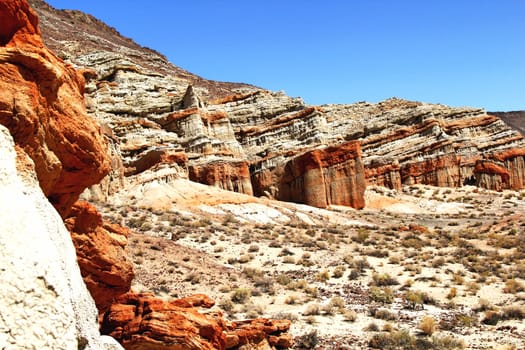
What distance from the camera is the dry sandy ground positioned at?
506 inches

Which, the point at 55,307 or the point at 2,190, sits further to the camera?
the point at 2,190

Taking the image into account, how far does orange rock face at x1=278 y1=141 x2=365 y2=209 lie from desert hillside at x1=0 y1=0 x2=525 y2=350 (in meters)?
0.12

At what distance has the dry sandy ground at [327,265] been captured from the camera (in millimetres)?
12852

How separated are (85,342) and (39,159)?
2.22 meters

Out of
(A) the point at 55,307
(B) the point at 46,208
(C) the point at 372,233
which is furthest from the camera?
(C) the point at 372,233

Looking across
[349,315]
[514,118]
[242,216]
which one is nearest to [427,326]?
[349,315]

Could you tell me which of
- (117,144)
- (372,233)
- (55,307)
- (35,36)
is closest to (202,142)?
(117,144)

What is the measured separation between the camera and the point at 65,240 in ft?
14.5

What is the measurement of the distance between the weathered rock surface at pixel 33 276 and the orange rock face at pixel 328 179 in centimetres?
3472

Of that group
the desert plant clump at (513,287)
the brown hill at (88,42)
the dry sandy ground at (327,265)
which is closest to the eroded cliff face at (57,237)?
the dry sandy ground at (327,265)

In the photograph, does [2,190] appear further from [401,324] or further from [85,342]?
[401,324]

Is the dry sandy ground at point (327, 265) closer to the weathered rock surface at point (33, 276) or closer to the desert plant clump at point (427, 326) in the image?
the desert plant clump at point (427, 326)

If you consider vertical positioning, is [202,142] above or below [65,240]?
above

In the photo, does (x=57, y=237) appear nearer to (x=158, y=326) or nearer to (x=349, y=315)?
(x=158, y=326)
